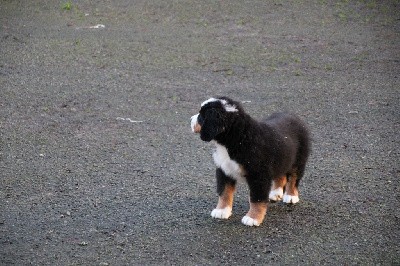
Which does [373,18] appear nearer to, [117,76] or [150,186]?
[117,76]

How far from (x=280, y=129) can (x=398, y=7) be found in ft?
29.4

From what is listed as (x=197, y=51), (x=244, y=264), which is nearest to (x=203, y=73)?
(x=197, y=51)

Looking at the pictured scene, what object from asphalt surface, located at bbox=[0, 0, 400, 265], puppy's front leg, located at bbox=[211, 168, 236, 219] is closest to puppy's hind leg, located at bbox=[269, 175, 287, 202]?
asphalt surface, located at bbox=[0, 0, 400, 265]

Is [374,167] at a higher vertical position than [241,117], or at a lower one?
lower

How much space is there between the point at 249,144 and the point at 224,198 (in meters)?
0.60

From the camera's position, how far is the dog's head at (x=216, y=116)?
18.9 feet

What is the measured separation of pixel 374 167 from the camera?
727 centimetres

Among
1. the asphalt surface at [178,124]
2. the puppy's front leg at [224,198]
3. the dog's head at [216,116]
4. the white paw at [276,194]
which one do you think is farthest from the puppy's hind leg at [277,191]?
the dog's head at [216,116]

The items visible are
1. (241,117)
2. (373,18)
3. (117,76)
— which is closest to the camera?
(241,117)

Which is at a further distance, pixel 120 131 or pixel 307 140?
pixel 120 131

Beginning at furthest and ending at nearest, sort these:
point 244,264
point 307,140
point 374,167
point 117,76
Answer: point 117,76 < point 374,167 < point 307,140 < point 244,264

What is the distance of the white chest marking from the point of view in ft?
19.1

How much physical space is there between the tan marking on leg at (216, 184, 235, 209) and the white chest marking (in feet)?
0.70

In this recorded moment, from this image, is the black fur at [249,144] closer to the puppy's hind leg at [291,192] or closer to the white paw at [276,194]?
the puppy's hind leg at [291,192]
